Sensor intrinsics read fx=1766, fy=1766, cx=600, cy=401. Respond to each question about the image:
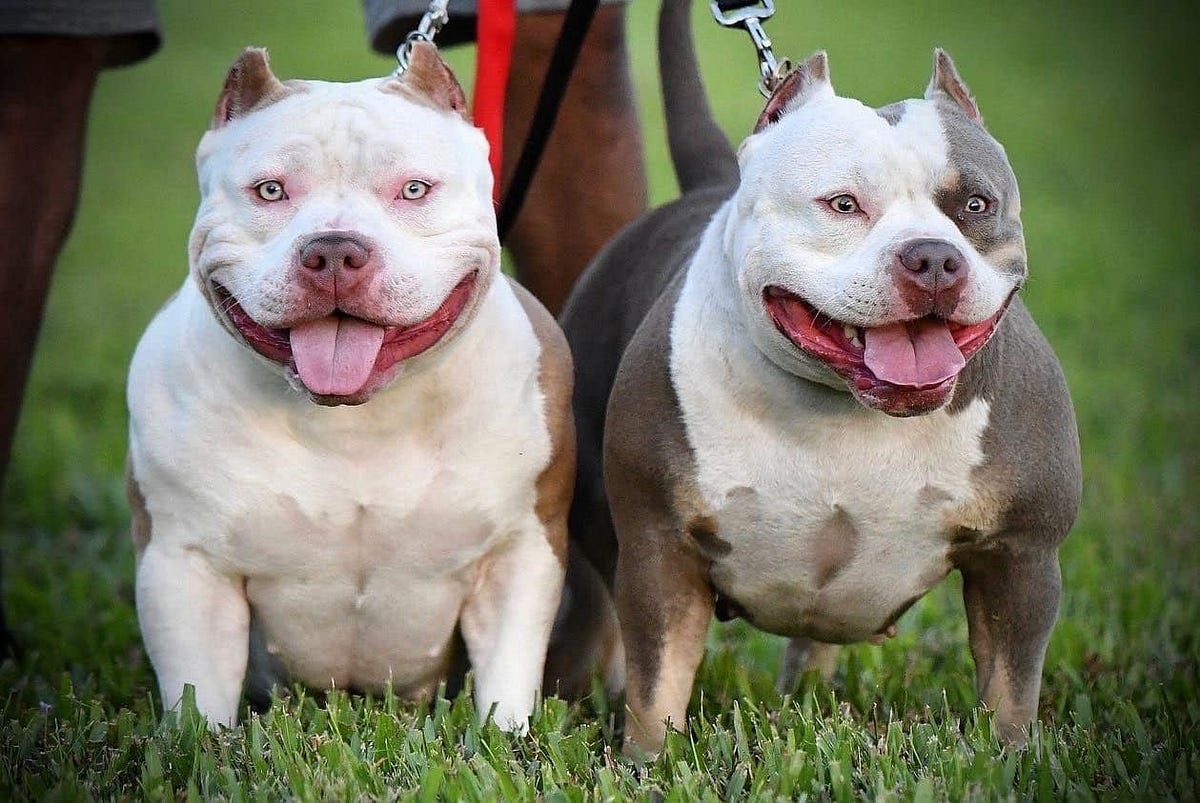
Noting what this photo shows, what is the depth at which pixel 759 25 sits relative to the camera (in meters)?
4.00

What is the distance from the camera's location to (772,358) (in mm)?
3432

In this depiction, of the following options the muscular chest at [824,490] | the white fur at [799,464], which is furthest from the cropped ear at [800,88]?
the muscular chest at [824,490]

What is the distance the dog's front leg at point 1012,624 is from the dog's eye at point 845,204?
789 mm

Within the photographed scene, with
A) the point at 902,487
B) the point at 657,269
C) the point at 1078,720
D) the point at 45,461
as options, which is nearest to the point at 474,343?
the point at 657,269

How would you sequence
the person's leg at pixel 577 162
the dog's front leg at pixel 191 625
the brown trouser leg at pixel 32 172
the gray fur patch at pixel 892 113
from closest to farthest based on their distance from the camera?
the gray fur patch at pixel 892 113
the dog's front leg at pixel 191 625
the brown trouser leg at pixel 32 172
the person's leg at pixel 577 162

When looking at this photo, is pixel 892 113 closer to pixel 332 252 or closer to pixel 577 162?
pixel 332 252

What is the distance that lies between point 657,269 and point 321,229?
98cm

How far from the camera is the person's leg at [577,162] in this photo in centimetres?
511

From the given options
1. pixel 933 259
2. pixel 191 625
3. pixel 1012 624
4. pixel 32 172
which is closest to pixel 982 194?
pixel 933 259

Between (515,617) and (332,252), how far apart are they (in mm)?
1023

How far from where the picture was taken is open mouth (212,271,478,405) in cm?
341

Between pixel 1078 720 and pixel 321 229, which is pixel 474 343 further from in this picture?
pixel 1078 720

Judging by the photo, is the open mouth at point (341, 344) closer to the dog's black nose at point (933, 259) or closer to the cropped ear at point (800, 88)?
the cropped ear at point (800, 88)

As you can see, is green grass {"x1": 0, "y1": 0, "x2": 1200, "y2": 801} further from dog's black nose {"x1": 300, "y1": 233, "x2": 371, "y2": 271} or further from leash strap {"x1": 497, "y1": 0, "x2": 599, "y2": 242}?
leash strap {"x1": 497, "y1": 0, "x2": 599, "y2": 242}
